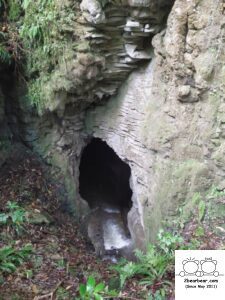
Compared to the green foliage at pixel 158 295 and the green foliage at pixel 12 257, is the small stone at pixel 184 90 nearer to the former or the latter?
the green foliage at pixel 158 295

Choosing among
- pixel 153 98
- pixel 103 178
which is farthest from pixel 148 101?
pixel 103 178

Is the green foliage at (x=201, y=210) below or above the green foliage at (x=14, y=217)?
above

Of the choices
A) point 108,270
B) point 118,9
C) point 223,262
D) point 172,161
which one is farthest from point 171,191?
point 118,9

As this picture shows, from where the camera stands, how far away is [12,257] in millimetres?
5395

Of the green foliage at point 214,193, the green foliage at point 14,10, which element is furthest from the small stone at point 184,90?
the green foliage at point 14,10

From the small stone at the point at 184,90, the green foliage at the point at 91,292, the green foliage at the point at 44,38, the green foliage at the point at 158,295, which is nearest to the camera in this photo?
the green foliage at the point at 91,292

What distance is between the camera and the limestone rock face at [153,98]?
19.1ft

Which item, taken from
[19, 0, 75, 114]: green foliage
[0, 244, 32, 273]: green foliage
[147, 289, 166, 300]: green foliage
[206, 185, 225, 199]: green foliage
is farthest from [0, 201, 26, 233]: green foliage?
[206, 185, 225, 199]: green foliage

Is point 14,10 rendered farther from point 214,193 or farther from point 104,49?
point 214,193

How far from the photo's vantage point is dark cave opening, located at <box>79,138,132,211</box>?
11266 millimetres

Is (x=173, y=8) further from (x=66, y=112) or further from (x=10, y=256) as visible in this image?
(x=10, y=256)

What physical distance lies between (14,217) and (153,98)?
331 cm

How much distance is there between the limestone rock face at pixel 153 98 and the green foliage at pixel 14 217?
2.20 m

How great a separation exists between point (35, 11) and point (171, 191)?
4.20 metres
